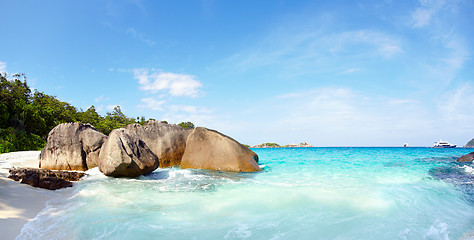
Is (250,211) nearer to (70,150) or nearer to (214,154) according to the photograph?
(214,154)

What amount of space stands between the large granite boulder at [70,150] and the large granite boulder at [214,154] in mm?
3743

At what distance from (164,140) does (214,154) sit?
2794 millimetres

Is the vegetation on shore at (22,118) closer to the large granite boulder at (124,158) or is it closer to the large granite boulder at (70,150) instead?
the large granite boulder at (70,150)

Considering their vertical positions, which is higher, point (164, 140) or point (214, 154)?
point (164, 140)

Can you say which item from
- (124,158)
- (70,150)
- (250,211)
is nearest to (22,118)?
(70,150)

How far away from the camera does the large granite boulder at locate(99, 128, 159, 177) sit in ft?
25.7

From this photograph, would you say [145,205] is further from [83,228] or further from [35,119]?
[35,119]

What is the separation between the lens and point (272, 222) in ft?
14.8

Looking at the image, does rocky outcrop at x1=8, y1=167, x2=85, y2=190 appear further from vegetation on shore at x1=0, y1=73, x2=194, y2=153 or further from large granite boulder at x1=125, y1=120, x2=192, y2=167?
vegetation on shore at x1=0, y1=73, x2=194, y2=153

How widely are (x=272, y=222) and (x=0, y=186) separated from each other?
548 centimetres

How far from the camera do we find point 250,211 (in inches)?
201

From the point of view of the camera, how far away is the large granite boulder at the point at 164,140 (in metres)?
12.0

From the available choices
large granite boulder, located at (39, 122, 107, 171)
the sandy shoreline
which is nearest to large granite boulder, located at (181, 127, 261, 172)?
large granite boulder, located at (39, 122, 107, 171)

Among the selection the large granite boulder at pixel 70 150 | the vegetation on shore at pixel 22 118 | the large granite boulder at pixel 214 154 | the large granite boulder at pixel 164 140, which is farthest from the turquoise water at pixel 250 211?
the vegetation on shore at pixel 22 118
